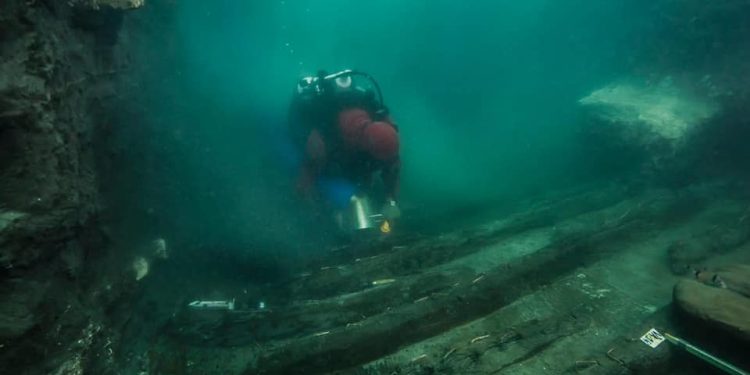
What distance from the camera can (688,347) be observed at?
11.2ft

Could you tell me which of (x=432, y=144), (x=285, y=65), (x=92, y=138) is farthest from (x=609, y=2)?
(x=285, y=65)

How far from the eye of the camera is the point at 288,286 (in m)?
4.97

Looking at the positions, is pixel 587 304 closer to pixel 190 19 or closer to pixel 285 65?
pixel 190 19

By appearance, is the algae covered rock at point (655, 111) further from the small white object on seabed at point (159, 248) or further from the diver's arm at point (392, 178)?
the small white object on seabed at point (159, 248)

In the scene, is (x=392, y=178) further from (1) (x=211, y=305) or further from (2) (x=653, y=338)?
(2) (x=653, y=338)

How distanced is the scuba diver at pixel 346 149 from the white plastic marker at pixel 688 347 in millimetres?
3178

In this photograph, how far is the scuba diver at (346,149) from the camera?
5.31m

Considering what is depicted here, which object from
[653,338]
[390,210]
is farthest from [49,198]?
[653,338]

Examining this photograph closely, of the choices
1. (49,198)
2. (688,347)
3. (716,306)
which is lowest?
(688,347)

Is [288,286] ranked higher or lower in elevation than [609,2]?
lower

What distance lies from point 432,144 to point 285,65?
57.1 ft

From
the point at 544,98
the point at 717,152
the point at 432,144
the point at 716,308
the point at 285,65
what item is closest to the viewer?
the point at 716,308

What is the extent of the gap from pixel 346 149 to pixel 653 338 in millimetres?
4108

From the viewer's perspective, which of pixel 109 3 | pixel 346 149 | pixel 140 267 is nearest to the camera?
pixel 109 3
